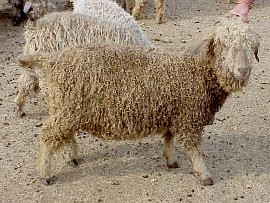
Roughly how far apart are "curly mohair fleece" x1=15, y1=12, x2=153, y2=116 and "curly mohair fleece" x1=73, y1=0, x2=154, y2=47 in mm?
187

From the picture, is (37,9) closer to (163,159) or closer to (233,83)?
(163,159)

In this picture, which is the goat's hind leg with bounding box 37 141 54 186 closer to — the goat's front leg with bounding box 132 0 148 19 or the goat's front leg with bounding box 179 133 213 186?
the goat's front leg with bounding box 179 133 213 186

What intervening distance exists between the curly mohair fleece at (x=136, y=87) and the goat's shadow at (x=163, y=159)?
0.40 meters

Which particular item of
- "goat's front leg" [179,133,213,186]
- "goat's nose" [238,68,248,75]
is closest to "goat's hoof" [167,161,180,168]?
"goat's front leg" [179,133,213,186]

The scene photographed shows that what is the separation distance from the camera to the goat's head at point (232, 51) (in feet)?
14.9

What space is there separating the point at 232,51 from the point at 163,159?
4.15 ft

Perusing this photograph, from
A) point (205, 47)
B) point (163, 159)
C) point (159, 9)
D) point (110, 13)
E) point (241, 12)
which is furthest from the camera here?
point (159, 9)

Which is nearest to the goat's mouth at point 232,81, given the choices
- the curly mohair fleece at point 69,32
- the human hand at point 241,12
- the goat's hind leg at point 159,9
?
the human hand at point 241,12

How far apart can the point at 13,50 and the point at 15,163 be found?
2905 mm

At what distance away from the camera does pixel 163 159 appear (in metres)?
5.37

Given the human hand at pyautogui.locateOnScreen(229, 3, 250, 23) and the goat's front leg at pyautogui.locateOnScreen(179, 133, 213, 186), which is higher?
the human hand at pyautogui.locateOnScreen(229, 3, 250, 23)

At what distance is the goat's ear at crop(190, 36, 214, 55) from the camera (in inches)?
185

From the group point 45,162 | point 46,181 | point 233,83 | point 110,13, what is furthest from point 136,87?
point 110,13

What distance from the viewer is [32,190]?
4871mm
